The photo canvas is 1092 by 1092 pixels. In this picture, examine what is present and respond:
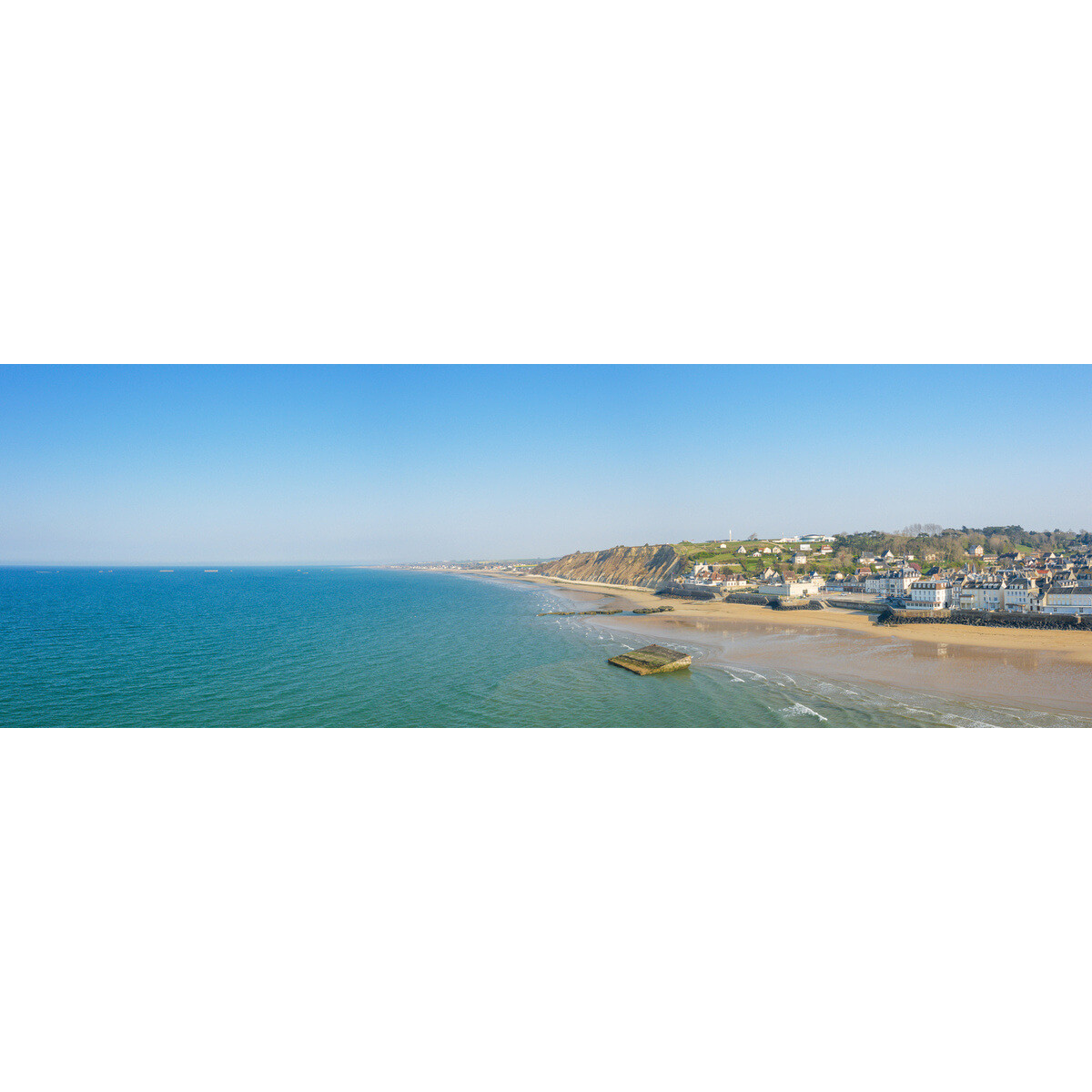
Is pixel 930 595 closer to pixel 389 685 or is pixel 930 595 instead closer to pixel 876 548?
pixel 876 548

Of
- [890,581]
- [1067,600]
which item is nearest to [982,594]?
[1067,600]

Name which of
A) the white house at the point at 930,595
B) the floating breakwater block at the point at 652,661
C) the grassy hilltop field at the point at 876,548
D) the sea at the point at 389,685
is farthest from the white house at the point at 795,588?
the floating breakwater block at the point at 652,661

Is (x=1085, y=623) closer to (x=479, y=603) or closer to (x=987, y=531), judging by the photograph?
(x=987, y=531)

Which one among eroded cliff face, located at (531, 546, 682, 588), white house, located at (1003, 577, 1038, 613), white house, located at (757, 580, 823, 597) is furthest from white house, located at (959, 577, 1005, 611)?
eroded cliff face, located at (531, 546, 682, 588)

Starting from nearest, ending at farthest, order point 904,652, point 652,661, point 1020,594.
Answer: point 652,661
point 904,652
point 1020,594

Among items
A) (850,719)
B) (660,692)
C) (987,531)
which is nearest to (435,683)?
(660,692)

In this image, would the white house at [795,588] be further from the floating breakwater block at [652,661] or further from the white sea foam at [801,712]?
the white sea foam at [801,712]

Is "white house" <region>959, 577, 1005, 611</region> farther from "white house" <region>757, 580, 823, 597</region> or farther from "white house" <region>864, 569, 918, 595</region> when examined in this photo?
"white house" <region>757, 580, 823, 597</region>
